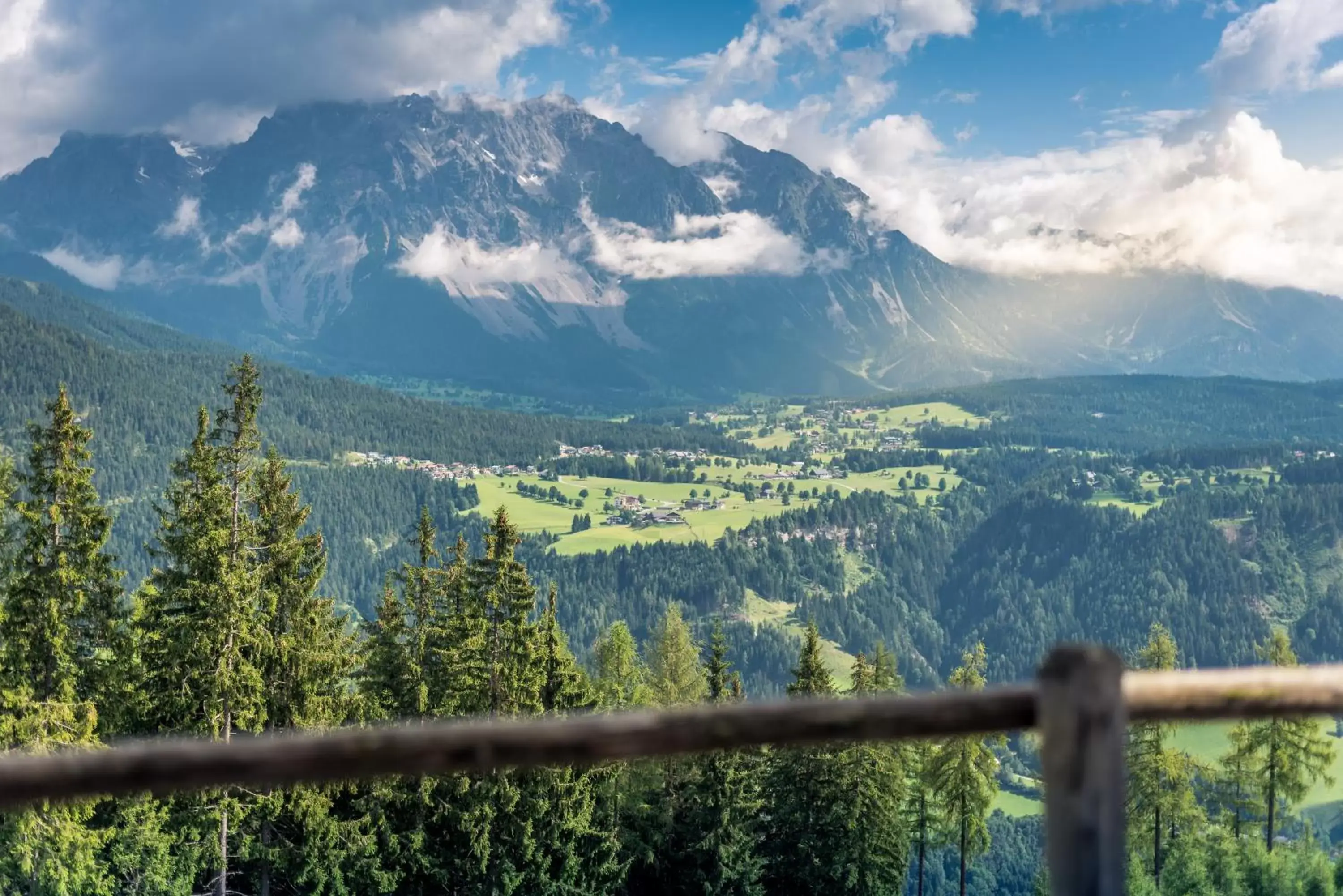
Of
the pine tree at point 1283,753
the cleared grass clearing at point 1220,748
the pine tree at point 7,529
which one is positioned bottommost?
the cleared grass clearing at point 1220,748

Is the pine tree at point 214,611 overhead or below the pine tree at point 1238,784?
overhead

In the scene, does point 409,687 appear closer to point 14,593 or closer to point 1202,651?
point 14,593

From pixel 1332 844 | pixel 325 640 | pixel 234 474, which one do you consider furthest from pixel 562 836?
pixel 1332 844

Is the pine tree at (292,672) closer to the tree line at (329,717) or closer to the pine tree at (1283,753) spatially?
the tree line at (329,717)

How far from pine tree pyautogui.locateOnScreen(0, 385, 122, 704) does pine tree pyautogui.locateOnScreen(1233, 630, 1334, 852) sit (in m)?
35.2

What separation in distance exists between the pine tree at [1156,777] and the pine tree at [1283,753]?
242cm

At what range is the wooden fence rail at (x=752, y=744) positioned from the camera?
2557 millimetres

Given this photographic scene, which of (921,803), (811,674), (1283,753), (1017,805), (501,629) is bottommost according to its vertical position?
(1017,805)

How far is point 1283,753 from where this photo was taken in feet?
122

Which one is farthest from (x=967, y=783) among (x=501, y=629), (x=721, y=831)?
(x=501, y=629)

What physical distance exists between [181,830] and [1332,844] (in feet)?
384

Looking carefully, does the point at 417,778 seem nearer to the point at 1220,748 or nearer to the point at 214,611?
the point at 214,611

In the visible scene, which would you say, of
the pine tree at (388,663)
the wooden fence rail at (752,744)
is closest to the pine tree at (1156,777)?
the pine tree at (388,663)

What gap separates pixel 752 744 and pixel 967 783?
3439 cm
